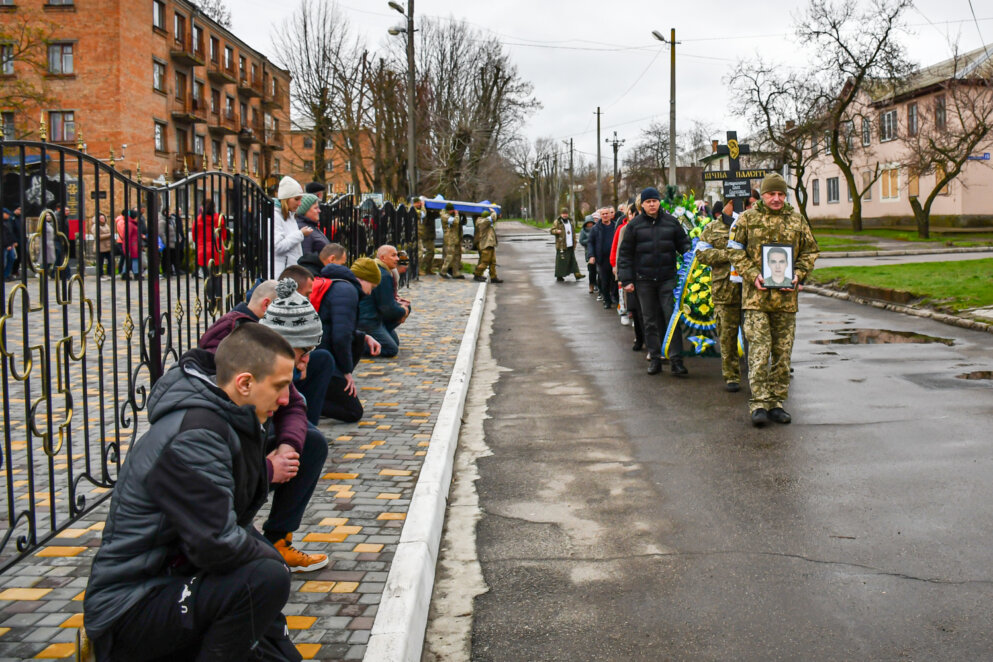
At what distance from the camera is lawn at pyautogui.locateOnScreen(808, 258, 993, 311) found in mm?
15055

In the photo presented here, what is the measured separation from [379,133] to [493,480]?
38.4 meters

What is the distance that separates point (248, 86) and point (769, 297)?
190 feet

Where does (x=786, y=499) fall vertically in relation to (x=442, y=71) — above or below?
below

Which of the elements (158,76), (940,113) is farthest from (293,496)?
(158,76)

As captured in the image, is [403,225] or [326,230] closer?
[326,230]

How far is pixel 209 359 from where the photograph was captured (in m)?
3.49

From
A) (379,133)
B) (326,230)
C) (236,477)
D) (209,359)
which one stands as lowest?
(236,477)

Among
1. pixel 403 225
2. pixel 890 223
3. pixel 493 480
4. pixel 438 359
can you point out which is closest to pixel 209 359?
pixel 493 480

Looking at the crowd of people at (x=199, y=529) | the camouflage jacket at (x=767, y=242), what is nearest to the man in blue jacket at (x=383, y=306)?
the camouflage jacket at (x=767, y=242)

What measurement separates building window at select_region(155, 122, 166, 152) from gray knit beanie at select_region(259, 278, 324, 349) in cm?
4638

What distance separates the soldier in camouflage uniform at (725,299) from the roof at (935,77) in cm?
3358

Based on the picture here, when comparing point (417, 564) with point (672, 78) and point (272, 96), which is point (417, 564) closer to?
point (672, 78)

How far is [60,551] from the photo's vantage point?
4.72 m

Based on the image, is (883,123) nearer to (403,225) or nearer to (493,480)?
(403,225)
